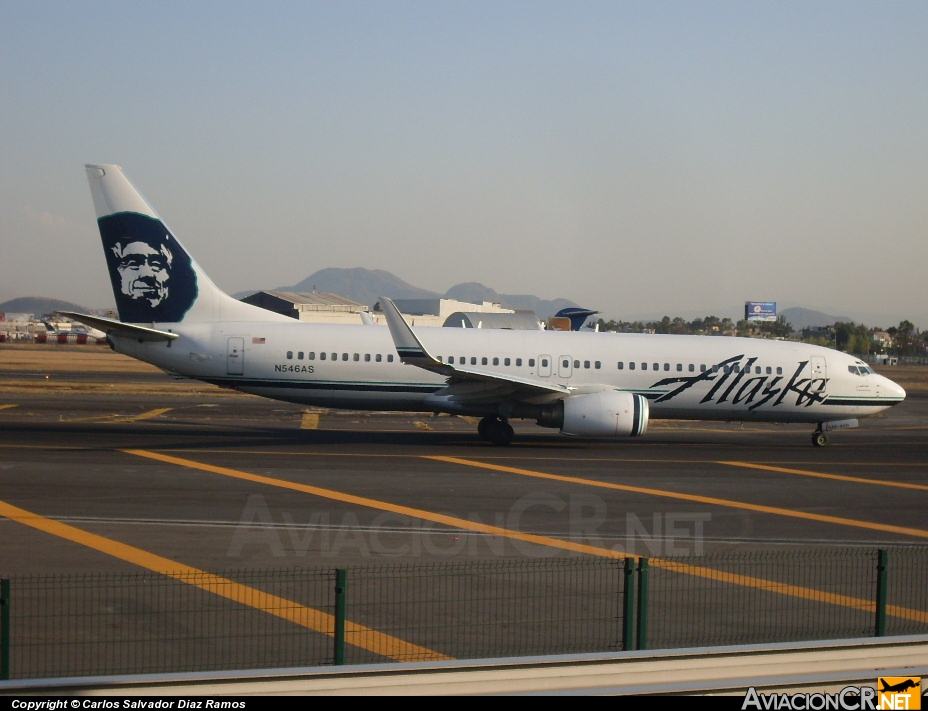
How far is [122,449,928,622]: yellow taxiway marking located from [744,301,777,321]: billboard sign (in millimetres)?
152679

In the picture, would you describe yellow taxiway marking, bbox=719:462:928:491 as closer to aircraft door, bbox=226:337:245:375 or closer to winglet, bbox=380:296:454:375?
winglet, bbox=380:296:454:375

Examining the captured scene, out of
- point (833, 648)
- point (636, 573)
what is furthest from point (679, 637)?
point (833, 648)

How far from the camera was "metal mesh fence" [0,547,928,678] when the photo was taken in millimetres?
8898

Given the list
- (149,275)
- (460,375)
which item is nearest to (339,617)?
(460,375)

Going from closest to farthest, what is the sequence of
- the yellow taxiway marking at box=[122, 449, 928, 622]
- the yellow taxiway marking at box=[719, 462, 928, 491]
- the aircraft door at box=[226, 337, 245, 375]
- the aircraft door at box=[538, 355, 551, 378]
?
1. the yellow taxiway marking at box=[122, 449, 928, 622]
2. the yellow taxiway marking at box=[719, 462, 928, 491]
3. the aircraft door at box=[226, 337, 245, 375]
4. the aircraft door at box=[538, 355, 551, 378]

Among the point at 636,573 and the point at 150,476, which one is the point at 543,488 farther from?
the point at 636,573

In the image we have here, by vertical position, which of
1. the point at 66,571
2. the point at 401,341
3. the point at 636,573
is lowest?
the point at 66,571

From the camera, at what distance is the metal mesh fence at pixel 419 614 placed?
8.90m

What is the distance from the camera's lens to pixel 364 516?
53.5 feet

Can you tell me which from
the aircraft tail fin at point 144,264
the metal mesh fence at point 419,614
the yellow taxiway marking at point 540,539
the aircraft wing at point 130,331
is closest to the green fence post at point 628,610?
the metal mesh fence at point 419,614

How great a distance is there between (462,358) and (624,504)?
11.3m

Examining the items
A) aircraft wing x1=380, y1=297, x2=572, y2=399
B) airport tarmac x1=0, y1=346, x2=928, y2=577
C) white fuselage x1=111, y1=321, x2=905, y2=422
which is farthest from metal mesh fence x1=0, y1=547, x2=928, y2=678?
white fuselage x1=111, y1=321, x2=905, y2=422

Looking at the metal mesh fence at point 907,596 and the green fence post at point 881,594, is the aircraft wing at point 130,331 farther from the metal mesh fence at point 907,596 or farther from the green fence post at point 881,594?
the green fence post at point 881,594

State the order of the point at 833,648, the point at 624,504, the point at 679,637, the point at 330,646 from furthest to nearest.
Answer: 1. the point at 624,504
2. the point at 679,637
3. the point at 330,646
4. the point at 833,648
